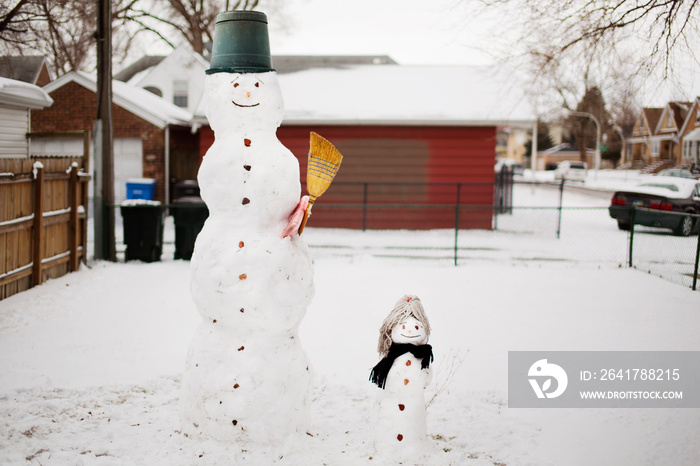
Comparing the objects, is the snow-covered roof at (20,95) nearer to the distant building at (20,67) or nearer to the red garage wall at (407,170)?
the distant building at (20,67)

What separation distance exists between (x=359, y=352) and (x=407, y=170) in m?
11.0

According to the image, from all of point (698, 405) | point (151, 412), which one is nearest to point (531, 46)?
point (698, 405)

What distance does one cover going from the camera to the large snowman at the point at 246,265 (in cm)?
397

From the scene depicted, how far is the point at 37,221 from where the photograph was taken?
28.7ft

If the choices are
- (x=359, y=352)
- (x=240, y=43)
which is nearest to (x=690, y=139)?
(x=359, y=352)

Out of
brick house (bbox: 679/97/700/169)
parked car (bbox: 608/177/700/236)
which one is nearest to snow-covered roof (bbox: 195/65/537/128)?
parked car (bbox: 608/177/700/236)

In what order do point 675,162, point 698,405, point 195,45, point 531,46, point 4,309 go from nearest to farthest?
point 698,405, point 4,309, point 531,46, point 195,45, point 675,162

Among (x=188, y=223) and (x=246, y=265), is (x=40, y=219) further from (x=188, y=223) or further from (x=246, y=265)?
(x=246, y=265)

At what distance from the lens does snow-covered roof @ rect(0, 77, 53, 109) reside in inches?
407

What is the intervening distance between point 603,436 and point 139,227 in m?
8.72

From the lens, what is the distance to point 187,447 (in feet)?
13.3

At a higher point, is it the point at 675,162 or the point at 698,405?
the point at 675,162

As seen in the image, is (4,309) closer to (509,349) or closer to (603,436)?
(509,349)

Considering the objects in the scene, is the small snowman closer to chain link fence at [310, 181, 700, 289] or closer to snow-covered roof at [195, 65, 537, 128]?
chain link fence at [310, 181, 700, 289]
